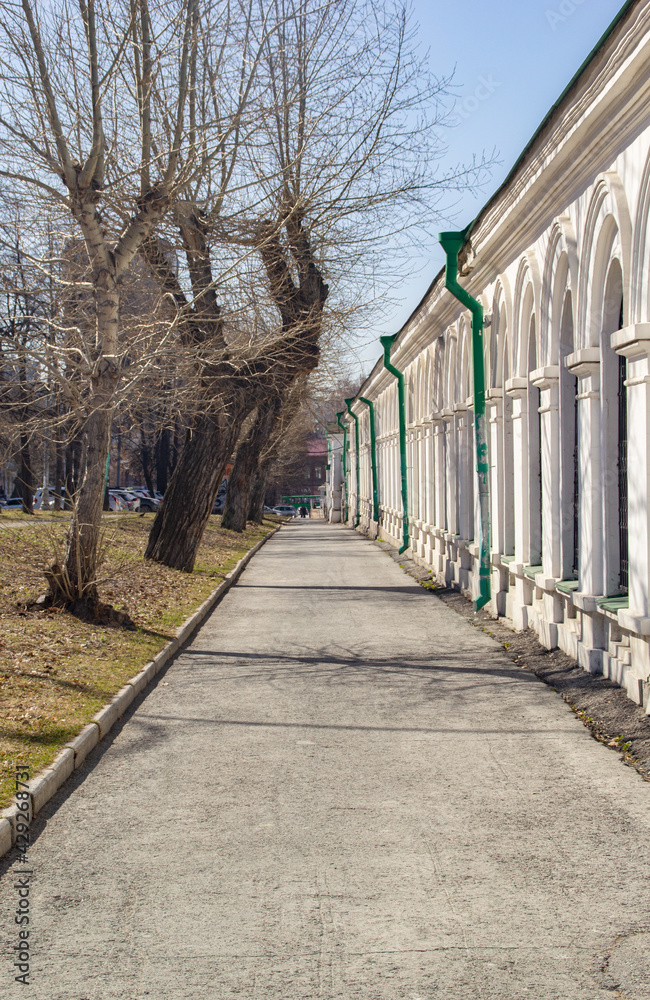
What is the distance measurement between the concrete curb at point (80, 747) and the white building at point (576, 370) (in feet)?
11.6

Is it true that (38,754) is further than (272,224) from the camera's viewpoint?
No

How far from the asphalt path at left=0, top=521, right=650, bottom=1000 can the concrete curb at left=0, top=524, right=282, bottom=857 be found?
0.12m

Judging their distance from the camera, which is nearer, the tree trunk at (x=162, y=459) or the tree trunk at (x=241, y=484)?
the tree trunk at (x=241, y=484)

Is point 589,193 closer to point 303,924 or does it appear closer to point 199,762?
point 199,762

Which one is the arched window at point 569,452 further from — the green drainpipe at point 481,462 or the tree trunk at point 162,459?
the tree trunk at point 162,459

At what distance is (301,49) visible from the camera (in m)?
12.2

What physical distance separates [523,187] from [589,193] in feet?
5.87

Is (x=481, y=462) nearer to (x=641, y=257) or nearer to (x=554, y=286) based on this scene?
(x=554, y=286)

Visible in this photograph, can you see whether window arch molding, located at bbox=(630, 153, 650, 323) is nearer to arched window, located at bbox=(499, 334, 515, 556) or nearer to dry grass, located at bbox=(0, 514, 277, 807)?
dry grass, located at bbox=(0, 514, 277, 807)

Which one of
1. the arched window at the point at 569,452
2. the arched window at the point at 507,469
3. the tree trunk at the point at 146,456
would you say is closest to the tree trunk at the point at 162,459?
the tree trunk at the point at 146,456

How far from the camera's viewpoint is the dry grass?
6191 millimetres

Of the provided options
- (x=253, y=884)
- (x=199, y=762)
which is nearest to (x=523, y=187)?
(x=199, y=762)

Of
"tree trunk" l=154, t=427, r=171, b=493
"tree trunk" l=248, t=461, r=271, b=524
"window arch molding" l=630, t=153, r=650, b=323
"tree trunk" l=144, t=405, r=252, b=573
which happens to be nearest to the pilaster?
"window arch molding" l=630, t=153, r=650, b=323

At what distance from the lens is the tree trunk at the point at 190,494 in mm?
16750
